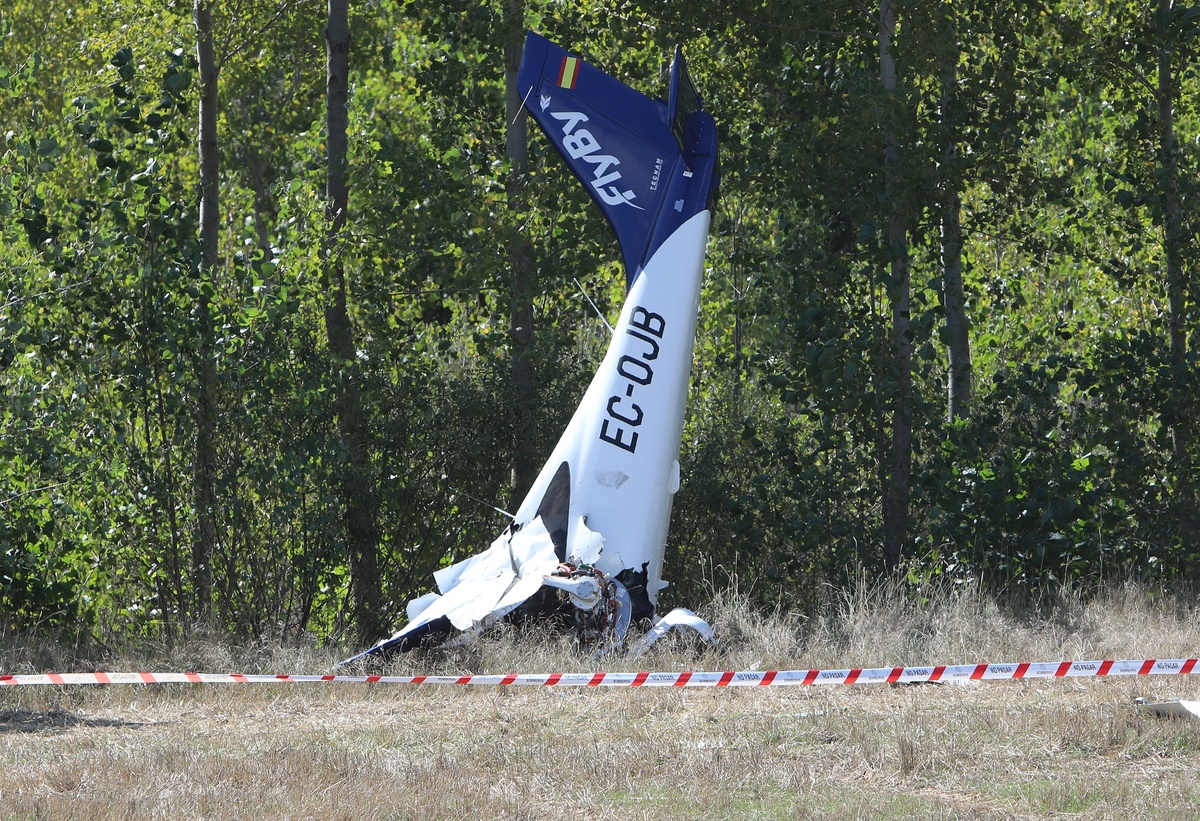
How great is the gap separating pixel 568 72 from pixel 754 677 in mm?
5132

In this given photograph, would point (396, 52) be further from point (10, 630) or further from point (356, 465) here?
point (10, 630)

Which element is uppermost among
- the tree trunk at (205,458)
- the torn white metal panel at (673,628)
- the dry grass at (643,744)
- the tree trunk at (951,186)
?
the tree trunk at (951,186)

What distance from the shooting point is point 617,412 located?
9.57m

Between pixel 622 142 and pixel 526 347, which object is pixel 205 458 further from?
pixel 622 142

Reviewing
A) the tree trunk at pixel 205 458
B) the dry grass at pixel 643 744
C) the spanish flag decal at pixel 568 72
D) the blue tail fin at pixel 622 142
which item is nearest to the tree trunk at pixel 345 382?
the tree trunk at pixel 205 458

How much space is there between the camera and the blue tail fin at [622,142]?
10.3m

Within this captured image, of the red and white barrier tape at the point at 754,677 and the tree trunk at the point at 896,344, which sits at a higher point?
the tree trunk at the point at 896,344

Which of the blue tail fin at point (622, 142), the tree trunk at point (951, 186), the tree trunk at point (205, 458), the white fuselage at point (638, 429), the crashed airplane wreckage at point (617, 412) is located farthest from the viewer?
the tree trunk at point (205, 458)

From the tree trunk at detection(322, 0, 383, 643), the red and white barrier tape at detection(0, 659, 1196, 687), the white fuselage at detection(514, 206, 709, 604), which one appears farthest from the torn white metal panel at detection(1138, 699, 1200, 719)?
the tree trunk at detection(322, 0, 383, 643)

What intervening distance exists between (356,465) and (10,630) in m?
2.93

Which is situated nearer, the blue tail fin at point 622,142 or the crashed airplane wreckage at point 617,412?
the crashed airplane wreckage at point 617,412

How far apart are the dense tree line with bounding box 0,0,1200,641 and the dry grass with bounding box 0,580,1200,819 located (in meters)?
2.52

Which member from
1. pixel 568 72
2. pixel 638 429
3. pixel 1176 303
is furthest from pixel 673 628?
pixel 1176 303

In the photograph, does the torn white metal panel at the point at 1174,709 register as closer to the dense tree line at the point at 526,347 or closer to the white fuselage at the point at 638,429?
the white fuselage at the point at 638,429
